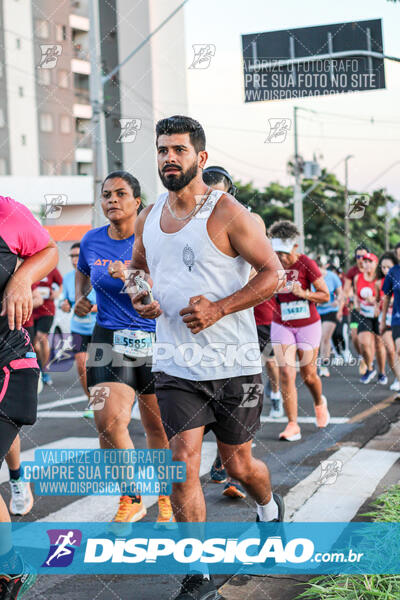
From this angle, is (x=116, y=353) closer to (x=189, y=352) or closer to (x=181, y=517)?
(x=189, y=352)

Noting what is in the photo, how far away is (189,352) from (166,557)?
124cm

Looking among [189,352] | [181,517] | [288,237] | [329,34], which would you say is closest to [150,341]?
[189,352]

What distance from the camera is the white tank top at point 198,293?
133 inches

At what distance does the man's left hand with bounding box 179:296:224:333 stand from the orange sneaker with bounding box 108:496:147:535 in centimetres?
165

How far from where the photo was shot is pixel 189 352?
3424mm

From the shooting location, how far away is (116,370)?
179 inches

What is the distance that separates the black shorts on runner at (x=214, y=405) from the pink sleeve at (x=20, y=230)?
2.81 feet

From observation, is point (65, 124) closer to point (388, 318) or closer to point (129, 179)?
point (388, 318)

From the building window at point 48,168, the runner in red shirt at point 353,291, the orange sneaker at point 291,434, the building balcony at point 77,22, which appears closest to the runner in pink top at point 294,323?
the orange sneaker at point 291,434

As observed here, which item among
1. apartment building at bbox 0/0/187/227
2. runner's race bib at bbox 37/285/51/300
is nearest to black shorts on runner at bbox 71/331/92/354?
runner's race bib at bbox 37/285/51/300

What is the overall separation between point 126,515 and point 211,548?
2.81 ft

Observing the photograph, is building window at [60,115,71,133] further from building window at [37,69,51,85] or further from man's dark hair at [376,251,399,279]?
man's dark hair at [376,251,399,279]

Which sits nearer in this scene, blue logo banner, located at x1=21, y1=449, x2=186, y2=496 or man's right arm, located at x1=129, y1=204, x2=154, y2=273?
man's right arm, located at x1=129, y1=204, x2=154, y2=273

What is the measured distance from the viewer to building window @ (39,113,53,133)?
50.6 metres
